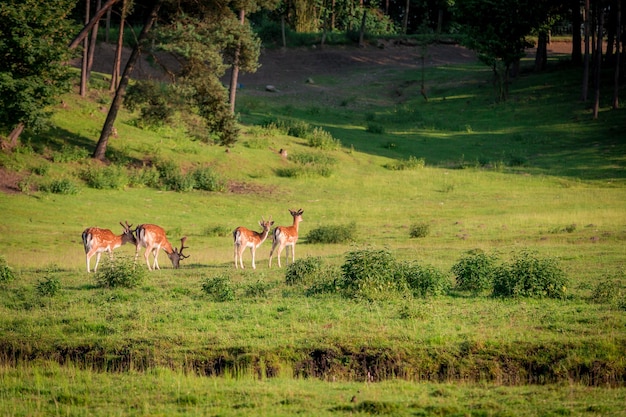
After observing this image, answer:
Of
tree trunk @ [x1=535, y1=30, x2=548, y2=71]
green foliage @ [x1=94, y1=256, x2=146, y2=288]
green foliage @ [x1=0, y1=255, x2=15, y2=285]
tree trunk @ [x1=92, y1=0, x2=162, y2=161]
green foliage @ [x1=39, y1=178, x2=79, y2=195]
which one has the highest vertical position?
tree trunk @ [x1=535, y1=30, x2=548, y2=71]

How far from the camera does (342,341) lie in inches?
552

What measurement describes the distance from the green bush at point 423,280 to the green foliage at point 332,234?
31.6 ft

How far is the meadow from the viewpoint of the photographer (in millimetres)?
11945

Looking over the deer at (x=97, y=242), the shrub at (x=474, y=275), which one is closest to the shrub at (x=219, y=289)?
the deer at (x=97, y=242)

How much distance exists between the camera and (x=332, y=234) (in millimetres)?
27734

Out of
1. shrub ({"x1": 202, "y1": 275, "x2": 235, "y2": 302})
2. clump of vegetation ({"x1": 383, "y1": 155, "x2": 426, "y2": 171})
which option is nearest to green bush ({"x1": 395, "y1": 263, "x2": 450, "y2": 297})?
shrub ({"x1": 202, "y1": 275, "x2": 235, "y2": 302})

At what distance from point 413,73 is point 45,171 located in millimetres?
47158

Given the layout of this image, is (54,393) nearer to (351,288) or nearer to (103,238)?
(351,288)

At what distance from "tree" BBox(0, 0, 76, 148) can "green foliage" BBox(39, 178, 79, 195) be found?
234cm

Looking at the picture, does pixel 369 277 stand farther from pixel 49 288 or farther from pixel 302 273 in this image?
pixel 49 288

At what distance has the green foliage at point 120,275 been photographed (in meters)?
18.3

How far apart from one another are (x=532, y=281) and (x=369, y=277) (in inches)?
135

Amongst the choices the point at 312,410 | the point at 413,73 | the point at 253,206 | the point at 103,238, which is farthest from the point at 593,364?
the point at 413,73

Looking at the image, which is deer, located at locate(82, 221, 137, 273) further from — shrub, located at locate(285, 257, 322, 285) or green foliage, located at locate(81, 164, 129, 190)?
green foliage, located at locate(81, 164, 129, 190)
